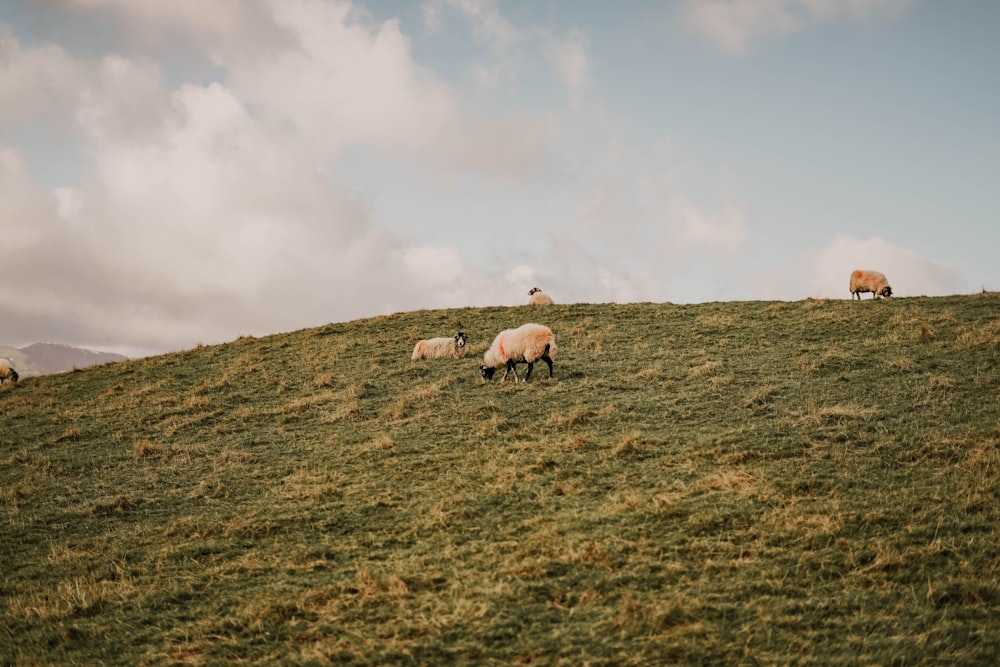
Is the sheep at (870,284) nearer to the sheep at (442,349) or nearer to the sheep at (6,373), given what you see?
the sheep at (442,349)

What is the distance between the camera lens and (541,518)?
8.84 metres

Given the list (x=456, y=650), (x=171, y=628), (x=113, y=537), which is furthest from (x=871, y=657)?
(x=113, y=537)

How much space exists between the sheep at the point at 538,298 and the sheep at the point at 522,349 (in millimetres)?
13740

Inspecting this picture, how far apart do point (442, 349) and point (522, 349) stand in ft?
18.1

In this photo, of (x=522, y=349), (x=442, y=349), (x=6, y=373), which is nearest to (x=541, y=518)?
(x=522, y=349)

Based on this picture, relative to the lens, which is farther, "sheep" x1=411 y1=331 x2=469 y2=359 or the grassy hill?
"sheep" x1=411 y1=331 x2=469 y2=359

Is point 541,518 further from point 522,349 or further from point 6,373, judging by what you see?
point 6,373

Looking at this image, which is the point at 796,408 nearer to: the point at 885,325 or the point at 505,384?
the point at 505,384

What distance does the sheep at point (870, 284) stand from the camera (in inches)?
1152

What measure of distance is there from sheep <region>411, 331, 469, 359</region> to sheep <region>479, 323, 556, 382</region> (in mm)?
3954

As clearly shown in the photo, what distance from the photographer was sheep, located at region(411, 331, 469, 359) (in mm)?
22797

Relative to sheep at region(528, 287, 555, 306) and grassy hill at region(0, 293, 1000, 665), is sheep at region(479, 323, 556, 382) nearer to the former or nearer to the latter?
grassy hill at region(0, 293, 1000, 665)

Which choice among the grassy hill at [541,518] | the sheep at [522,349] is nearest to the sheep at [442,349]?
the grassy hill at [541,518]

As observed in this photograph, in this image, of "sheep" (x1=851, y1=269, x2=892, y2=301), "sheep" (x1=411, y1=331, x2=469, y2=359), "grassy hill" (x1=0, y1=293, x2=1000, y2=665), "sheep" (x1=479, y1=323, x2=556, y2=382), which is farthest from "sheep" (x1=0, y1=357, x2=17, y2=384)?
"sheep" (x1=851, y1=269, x2=892, y2=301)
